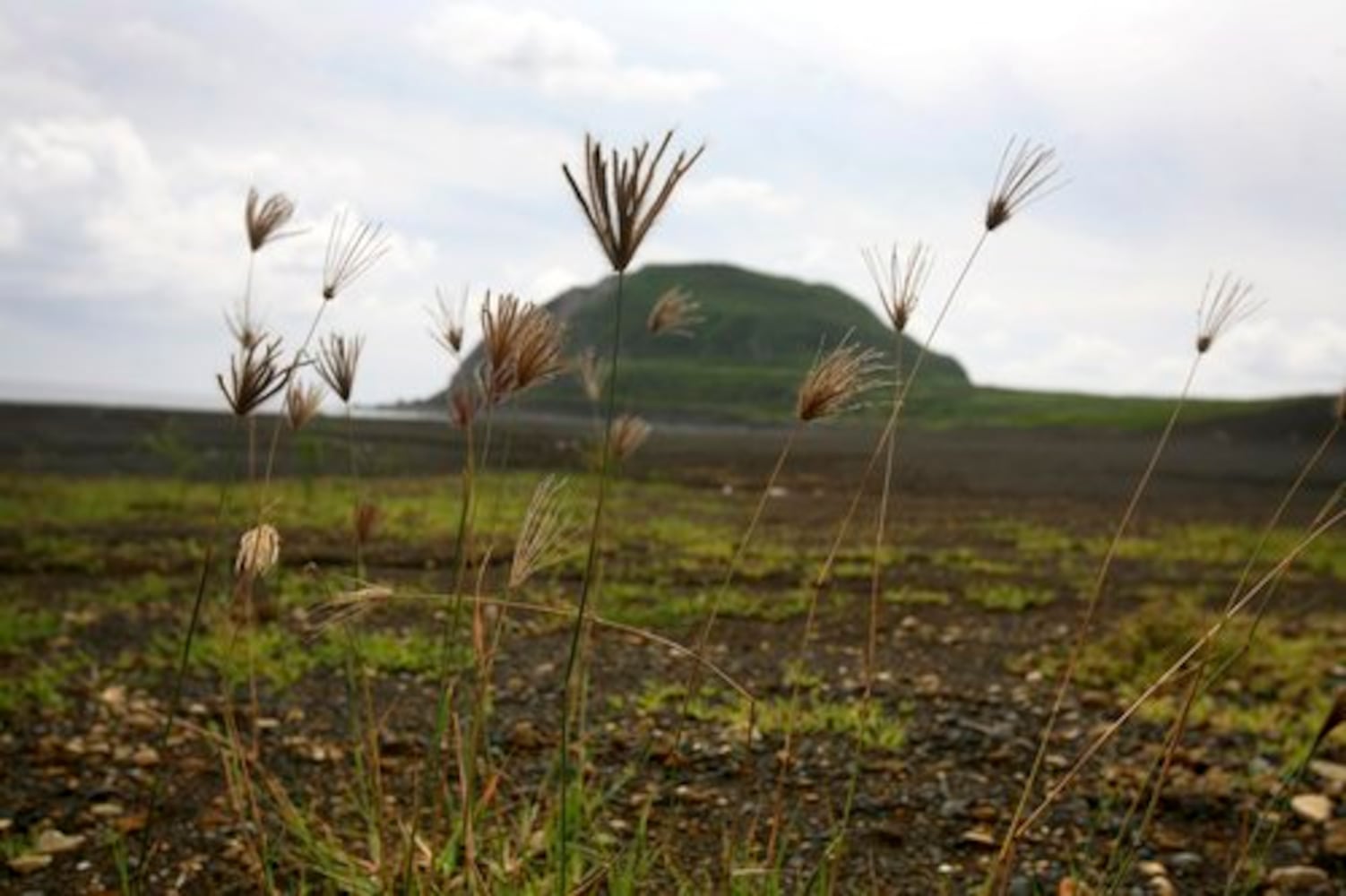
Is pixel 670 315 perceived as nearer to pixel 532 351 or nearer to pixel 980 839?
pixel 532 351

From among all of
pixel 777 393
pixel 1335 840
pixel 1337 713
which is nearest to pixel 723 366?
pixel 777 393

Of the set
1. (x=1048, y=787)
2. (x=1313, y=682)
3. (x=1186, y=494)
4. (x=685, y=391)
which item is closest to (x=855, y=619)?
(x=1313, y=682)

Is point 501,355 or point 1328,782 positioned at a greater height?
point 501,355

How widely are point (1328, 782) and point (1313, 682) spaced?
2459 mm

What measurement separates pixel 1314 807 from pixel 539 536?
461cm

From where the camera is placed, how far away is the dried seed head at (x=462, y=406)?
2633 mm

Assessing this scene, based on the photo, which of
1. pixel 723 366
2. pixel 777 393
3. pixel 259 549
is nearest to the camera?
pixel 259 549

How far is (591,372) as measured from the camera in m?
4.01

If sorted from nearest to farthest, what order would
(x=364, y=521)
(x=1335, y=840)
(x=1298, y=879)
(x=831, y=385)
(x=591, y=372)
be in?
(x=831, y=385), (x=364, y=521), (x=591, y=372), (x=1298, y=879), (x=1335, y=840)

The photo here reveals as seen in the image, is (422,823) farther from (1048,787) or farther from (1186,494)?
(1186,494)

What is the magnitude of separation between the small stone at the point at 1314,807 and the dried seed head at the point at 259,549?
480cm

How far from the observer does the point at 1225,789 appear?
5285 millimetres

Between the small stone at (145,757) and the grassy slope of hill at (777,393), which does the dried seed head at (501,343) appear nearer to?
the small stone at (145,757)

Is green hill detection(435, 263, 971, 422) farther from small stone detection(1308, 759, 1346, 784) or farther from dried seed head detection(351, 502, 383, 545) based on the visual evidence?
dried seed head detection(351, 502, 383, 545)
